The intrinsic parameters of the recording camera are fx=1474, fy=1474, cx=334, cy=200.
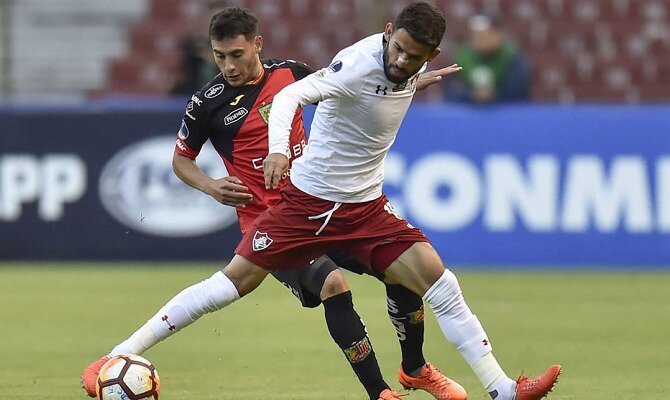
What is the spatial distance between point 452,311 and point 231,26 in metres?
1.84

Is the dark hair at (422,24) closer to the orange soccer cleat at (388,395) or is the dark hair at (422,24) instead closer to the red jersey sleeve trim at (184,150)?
the red jersey sleeve trim at (184,150)

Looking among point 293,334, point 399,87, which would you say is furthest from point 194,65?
point 399,87

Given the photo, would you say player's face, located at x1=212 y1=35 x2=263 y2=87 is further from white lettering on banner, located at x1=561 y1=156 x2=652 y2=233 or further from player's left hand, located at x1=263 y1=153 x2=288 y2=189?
white lettering on banner, located at x1=561 y1=156 x2=652 y2=233

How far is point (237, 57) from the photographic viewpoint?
7.67 meters

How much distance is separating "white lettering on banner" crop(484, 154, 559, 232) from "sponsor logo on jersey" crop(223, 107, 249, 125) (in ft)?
23.1

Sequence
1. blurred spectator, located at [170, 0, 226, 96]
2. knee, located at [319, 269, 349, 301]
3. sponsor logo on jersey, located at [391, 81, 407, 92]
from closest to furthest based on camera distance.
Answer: sponsor logo on jersey, located at [391, 81, 407, 92] < knee, located at [319, 269, 349, 301] < blurred spectator, located at [170, 0, 226, 96]

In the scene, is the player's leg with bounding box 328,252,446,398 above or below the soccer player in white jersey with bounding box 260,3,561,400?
below

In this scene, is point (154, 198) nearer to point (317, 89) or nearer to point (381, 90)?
point (381, 90)

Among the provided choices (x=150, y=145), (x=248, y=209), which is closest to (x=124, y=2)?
(x=150, y=145)


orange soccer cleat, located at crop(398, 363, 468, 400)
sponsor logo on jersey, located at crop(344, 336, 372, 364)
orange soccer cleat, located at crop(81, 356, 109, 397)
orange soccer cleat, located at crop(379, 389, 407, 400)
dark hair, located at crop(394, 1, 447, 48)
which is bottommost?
orange soccer cleat, located at crop(398, 363, 468, 400)

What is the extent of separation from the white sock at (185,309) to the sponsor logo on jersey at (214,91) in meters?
0.99

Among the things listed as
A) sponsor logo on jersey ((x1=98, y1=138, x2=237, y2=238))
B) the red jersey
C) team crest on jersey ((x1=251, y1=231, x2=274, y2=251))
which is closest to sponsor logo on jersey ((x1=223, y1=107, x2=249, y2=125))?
the red jersey

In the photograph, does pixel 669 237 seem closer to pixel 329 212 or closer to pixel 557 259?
pixel 557 259

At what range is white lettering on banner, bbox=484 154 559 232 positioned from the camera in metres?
14.5
